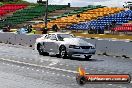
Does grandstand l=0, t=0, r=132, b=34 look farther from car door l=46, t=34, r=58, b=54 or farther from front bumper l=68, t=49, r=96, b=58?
front bumper l=68, t=49, r=96, b=58

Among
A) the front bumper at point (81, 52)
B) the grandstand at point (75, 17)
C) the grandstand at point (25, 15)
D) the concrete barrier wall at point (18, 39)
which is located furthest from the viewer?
the grandstand at point (25, 15)

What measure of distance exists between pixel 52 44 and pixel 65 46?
5.87 feet

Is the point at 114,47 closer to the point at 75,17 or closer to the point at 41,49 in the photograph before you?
the point at 41,49

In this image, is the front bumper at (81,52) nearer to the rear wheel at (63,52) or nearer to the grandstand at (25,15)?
the rear wheel at (63,52)

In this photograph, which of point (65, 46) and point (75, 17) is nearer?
point (65, 46)

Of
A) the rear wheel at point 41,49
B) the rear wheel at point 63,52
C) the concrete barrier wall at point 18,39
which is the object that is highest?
the rear wheel at point 63,52

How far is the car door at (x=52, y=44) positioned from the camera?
2736cm

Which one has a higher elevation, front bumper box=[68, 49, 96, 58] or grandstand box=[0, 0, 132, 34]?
front bumper box=[68, 49, 96, 58]

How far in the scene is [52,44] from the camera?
27.7 meters

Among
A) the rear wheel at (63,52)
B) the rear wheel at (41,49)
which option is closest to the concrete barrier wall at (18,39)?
the rear wheel at (41,49)

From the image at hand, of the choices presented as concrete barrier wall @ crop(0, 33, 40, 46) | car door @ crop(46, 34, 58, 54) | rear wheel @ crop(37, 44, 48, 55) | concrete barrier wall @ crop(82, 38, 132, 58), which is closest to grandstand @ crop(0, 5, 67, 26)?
concrete barrier wall @ crop(0, 33, 40, 46)

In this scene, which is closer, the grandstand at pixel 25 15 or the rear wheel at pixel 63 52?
the rear wheel at pixel 63 52

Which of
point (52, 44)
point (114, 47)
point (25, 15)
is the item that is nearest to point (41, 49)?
point (52, 44)

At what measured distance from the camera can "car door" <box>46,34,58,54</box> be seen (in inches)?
1077
